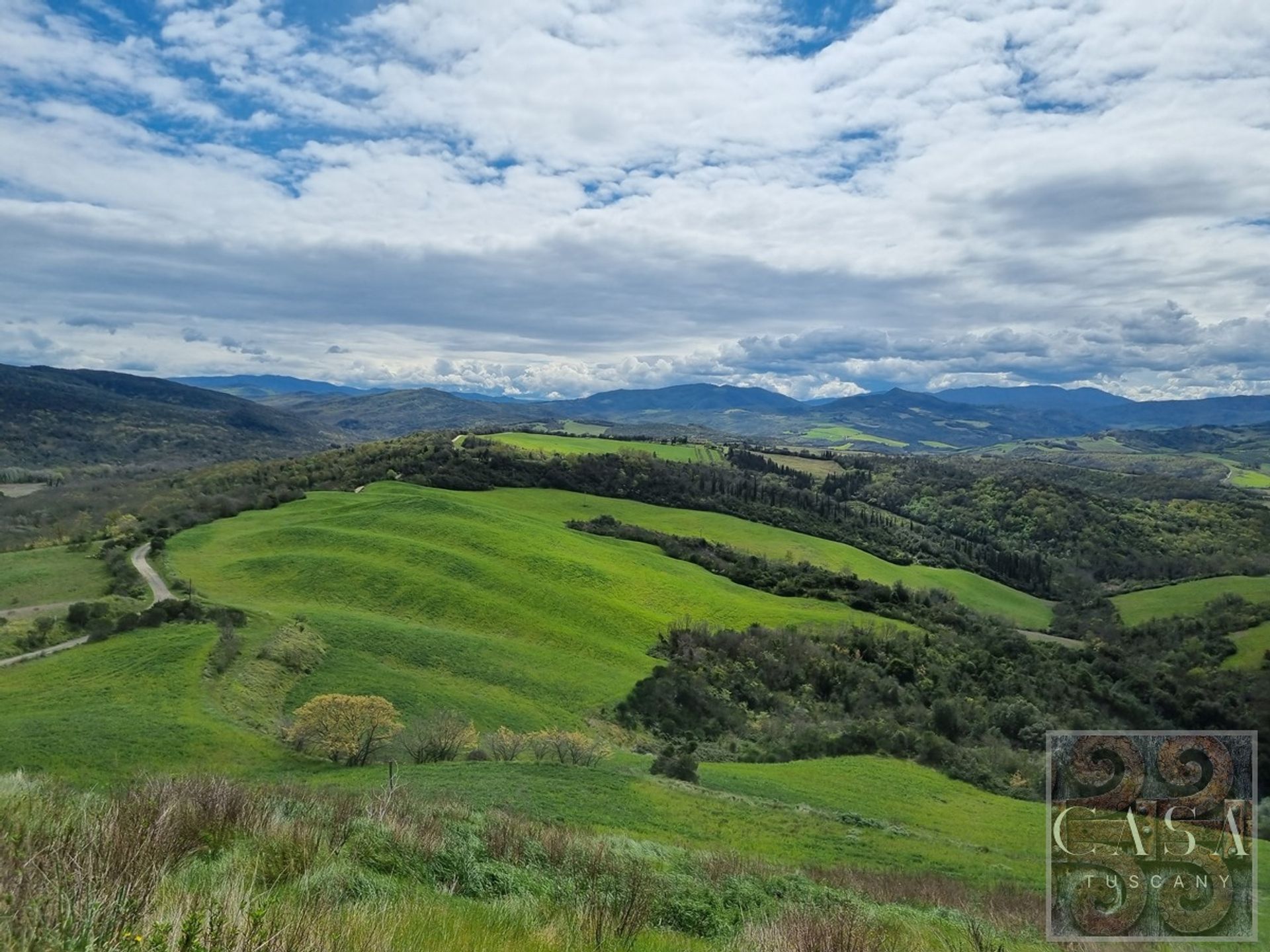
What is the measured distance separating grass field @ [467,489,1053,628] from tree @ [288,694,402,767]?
66173mm

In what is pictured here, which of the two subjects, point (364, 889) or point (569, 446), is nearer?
point (364, 889)

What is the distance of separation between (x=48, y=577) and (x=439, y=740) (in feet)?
147

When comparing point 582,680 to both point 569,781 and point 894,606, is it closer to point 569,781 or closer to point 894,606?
point 569,781

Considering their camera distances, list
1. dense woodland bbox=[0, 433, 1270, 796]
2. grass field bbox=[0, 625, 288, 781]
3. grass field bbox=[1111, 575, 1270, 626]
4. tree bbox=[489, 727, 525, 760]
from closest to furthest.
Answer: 1. grass field bbox=[0, 625, 288, 781]
2. tree bbox=[489, 727, 525, 760]
3. dense woodland bbox=[0, 433, 1270, 796]
4. grass field bbox=[1111, 575, 1270, 626]

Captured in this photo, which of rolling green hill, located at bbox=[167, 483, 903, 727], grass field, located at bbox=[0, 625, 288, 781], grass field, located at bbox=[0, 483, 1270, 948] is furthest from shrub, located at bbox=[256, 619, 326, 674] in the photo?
grass field, located at bbox=[0, 625, 288, 781]

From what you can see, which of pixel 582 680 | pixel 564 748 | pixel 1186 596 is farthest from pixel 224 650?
pixel 1186 596

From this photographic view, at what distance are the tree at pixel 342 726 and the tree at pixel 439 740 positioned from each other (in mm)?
1835

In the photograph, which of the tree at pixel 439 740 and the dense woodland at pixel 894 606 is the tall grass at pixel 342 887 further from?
the dense woodland at pixel 894 606

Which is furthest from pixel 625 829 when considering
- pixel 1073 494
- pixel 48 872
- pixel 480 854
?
pixel 1073 494

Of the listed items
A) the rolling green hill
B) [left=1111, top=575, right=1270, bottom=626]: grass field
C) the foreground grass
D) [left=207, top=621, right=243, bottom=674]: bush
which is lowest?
[left=1111, top=575, right=1270, bottom=626]: grass field

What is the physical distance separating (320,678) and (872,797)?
28541 millimetres

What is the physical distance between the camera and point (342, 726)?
27.7 metres

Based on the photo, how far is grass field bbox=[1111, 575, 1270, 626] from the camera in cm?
9669

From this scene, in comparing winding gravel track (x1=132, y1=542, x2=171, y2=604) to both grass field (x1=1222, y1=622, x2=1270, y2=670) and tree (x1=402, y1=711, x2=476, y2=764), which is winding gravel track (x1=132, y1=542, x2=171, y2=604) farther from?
grass field (x1=1222, y1=622, x2=1270, y2=670)
